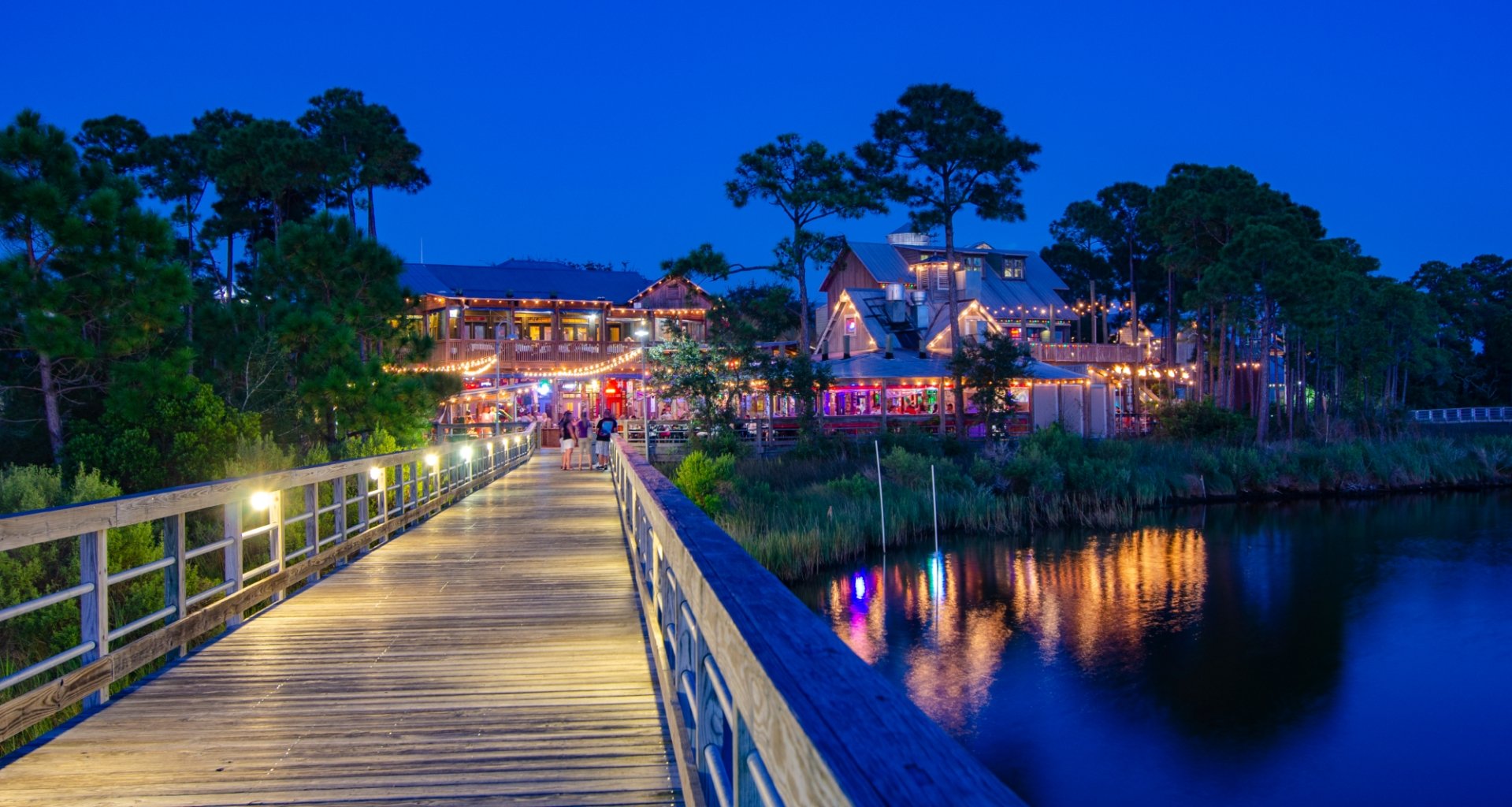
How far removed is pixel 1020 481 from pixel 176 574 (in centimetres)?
2512

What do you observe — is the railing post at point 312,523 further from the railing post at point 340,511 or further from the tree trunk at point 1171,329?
the tree trunk at point 1171,329

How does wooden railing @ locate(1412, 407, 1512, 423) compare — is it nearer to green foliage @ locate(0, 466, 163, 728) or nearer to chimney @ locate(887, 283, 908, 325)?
chimney @ locate(887, 283, 908, 325)

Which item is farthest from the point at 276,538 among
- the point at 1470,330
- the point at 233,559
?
the point at 1470,330

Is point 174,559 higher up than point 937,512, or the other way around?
point 174,559

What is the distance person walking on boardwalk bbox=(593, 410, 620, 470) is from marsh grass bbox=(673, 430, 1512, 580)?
3561mm

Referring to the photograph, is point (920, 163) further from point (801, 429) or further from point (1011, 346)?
point (801, 429)

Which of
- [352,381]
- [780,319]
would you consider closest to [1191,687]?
[352,381]

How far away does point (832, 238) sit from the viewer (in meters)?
42.1

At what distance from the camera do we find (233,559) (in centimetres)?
791

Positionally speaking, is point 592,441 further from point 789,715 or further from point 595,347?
point 789,715

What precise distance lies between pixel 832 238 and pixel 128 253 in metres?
28.1

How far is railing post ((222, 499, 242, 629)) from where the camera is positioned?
788cm

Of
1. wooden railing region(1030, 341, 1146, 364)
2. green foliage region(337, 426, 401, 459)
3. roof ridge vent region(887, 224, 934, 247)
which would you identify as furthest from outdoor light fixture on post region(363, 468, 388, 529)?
roof ridge vent region(887, 224, 934, 247)

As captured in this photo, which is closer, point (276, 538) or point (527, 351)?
point (276, 538)
